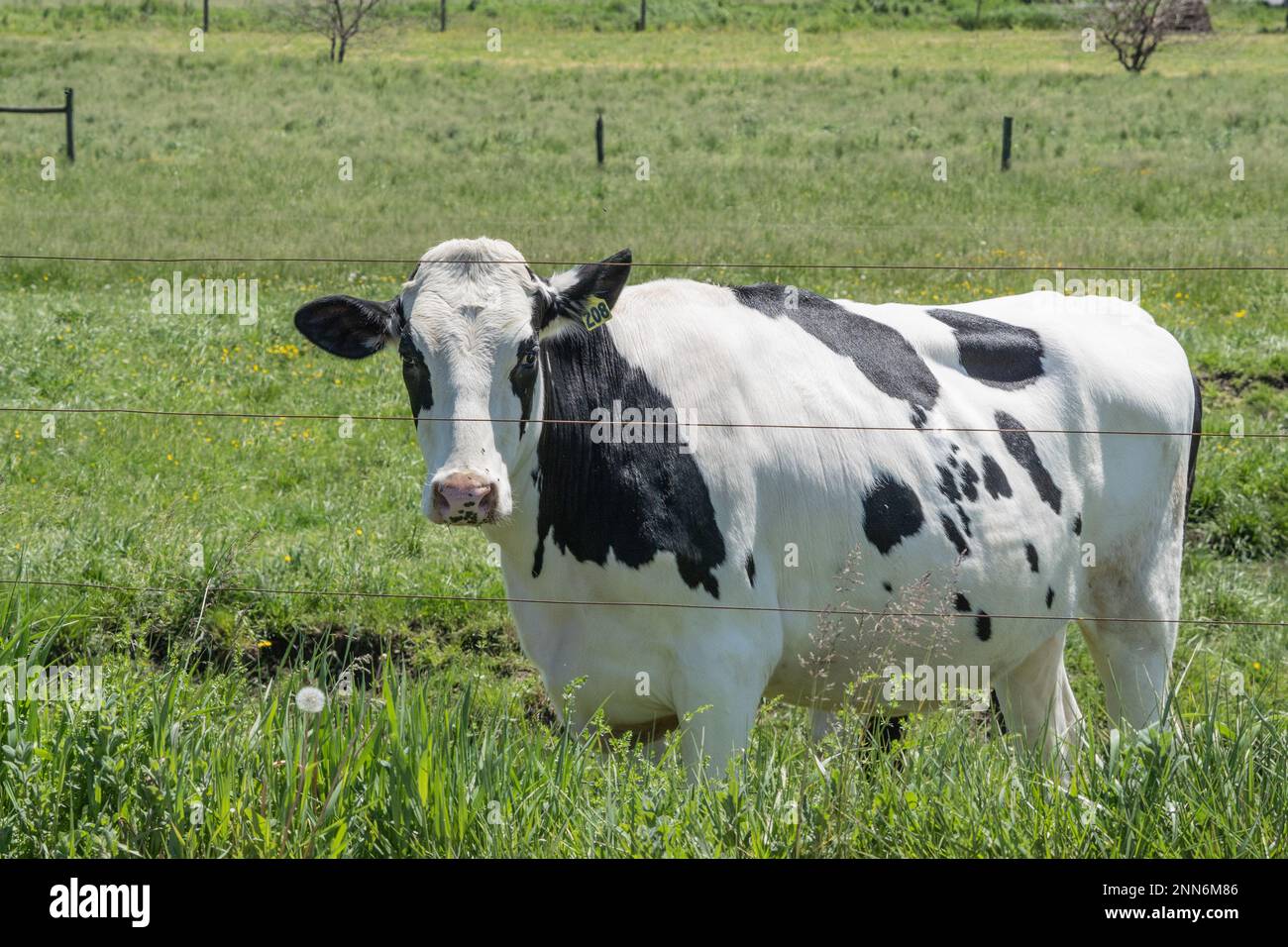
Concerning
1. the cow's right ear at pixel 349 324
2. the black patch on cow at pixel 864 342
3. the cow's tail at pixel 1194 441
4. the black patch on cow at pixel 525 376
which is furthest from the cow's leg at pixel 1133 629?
the cow's right ear at pixel 349 324

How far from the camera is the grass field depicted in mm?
3709

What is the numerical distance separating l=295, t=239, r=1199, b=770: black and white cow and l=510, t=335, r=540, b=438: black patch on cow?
0.04 ft

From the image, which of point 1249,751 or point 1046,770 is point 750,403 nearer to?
point 1046,770

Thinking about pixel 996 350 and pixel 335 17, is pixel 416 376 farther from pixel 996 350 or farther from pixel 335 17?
pixel 335 17

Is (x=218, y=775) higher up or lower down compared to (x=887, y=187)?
lower down

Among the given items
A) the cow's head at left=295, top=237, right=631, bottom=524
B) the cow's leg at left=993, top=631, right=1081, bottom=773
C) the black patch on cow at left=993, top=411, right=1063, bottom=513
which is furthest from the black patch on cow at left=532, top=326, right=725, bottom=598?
the cow's leg at left=993, top=631, right=1081, bottom=773

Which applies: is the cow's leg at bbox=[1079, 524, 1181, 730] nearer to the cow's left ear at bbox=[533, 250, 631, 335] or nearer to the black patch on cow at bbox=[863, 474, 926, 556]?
the black patch on cow at bbox=[863, 474, 926, 556]

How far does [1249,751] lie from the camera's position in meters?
3.89

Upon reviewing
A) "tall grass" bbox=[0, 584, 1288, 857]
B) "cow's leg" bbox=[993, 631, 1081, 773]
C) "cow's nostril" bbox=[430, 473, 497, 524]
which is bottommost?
"cow's leg" bbox=[993, 631, 1081, 773]

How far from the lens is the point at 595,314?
15.4 feet

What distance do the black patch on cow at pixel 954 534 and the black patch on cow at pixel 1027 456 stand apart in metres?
0.51

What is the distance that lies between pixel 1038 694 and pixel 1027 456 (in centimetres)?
121

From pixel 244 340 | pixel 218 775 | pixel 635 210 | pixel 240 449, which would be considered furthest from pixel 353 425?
pixel 635 210

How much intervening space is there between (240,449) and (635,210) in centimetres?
1070
